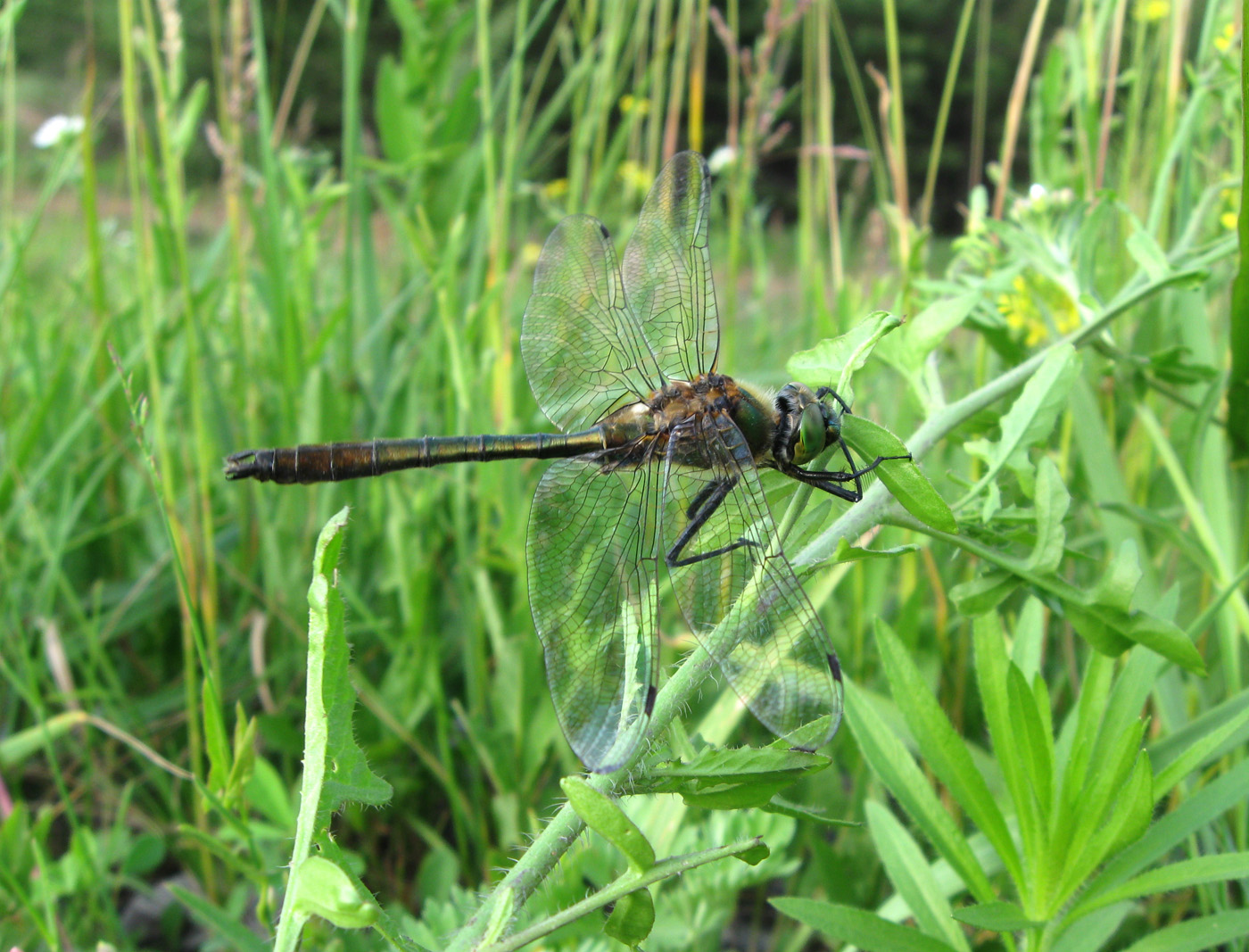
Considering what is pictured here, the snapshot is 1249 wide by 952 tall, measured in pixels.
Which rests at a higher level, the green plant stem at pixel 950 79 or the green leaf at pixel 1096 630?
the green plant stem at pixel 950 79

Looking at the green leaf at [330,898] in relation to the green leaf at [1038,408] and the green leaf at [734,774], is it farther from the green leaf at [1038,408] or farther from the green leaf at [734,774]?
the green leaf at [1038,408]

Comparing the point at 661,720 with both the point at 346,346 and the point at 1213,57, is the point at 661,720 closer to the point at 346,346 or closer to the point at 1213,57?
the point at 1213,57

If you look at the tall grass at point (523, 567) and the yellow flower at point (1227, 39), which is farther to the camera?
the yellow flower at point (1227, 39)

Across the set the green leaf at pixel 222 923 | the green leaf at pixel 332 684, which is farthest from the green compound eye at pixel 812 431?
the green leaf at pixel 222 923

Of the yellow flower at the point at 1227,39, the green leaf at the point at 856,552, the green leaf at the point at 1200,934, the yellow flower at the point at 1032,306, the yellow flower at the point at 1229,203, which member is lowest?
the green leaf at the point at 1200,934

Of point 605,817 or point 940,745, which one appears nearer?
point 605,817

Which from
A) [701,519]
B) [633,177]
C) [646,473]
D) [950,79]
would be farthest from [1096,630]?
[633,177]

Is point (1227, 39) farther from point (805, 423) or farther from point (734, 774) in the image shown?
point (734, 774)
